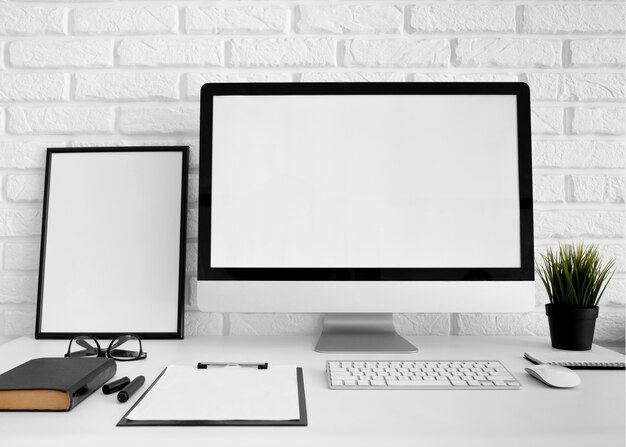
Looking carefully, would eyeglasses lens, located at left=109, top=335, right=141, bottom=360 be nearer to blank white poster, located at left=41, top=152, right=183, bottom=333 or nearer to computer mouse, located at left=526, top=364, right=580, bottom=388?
blank white poster, located at left=41, top=152, right=183, bottom=333

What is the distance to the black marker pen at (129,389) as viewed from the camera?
0.62m

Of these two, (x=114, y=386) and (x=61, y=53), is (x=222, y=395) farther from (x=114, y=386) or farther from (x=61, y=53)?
(x=61, y=53)

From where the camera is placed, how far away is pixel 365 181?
3.19 ft

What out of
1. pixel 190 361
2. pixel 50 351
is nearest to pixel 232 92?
pixel 190 361

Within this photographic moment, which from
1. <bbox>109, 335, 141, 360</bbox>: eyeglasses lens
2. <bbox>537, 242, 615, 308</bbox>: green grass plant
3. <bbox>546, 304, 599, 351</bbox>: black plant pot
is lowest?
<bbox>109, 335, 141, 360</bbox>: eyeglasses lens

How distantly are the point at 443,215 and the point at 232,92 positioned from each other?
523mm

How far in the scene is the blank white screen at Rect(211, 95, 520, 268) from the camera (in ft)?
3.15

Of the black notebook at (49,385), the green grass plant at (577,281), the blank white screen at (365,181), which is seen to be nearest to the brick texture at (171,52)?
the blank white screen at (365,181)

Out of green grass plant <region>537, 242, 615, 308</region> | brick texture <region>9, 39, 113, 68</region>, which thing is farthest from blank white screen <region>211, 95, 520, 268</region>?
brick texture <region>9, 39, 113, 68</region>

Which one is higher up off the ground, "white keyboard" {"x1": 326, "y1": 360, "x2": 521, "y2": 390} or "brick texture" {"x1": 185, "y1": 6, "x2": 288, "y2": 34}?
"brick texture" {"x1": 185, "y1": 6, "x2": 288, "y2": 34}

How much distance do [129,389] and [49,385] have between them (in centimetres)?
10

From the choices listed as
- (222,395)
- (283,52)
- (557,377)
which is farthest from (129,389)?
(283,52)

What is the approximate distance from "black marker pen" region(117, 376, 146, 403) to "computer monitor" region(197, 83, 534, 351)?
0.27m

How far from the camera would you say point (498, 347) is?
3.31 ft
